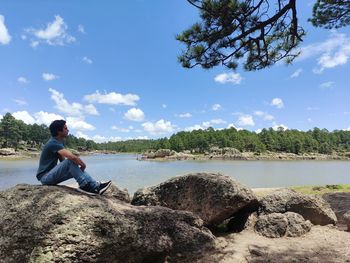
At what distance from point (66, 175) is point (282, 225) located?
18.8 feet

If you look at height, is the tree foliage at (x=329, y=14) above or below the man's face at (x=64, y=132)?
above

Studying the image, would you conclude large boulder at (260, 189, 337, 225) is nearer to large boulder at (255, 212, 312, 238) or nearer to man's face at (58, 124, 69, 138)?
large boulder at (255, 212, 312, 238)

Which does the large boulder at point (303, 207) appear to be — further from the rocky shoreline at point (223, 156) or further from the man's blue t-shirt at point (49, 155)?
the rocky shoreline at point (223, 156)

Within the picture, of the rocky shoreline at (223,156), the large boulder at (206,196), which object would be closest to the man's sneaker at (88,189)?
the large boulder at (206,196)

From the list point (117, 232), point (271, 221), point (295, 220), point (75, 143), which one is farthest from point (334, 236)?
point (75, 143)

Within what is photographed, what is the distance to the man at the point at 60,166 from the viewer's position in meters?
6.42

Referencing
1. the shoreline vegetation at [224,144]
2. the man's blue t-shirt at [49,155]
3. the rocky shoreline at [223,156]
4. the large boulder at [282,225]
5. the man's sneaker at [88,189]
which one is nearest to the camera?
the man's blue t-shirt at [49,155]

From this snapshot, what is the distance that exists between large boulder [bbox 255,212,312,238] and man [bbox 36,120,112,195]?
4614 millimetres

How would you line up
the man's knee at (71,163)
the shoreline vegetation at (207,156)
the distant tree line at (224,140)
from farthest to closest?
the distant tree line at (224,140) < the shoreline vegetation at (207,156) < the man's knee at (71,163)

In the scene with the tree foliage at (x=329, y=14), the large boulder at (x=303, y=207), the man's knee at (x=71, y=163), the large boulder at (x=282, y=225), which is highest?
the tree foliage at (x=329, y=14)

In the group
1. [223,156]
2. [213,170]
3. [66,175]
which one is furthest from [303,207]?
[223,156]

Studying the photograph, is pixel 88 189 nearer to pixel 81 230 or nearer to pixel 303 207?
pixel 81 230

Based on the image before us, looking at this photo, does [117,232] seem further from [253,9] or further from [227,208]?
[253,9]

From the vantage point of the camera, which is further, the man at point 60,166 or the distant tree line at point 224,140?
the distant tree line at point 224,140
